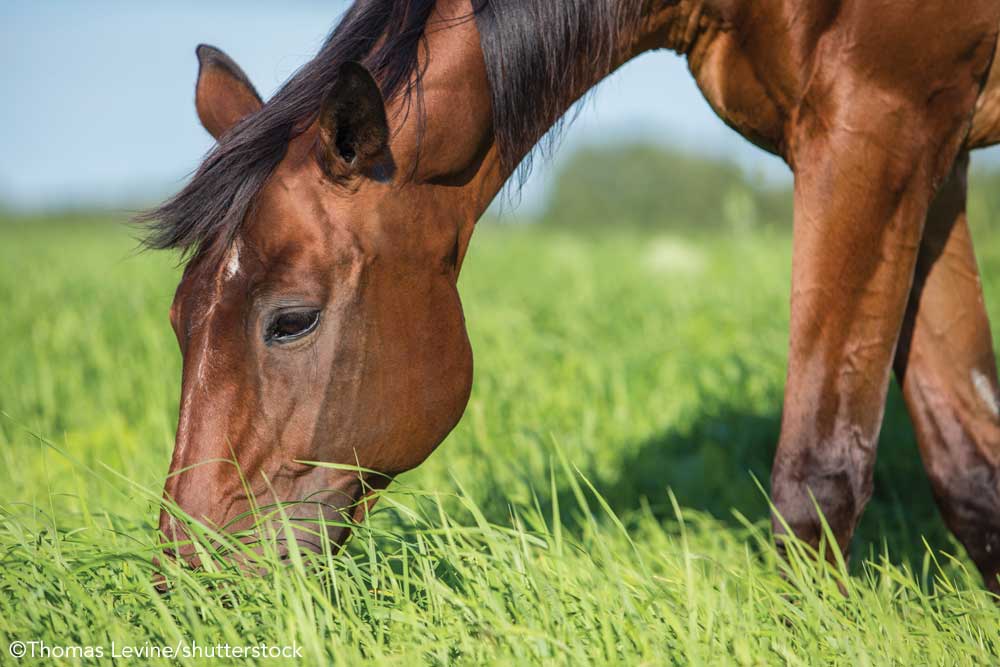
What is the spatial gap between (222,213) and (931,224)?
6.04ft

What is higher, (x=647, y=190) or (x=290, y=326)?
(x=290, y=326)

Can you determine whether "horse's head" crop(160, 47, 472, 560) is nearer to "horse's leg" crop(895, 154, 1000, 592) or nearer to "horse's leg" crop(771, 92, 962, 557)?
"horse's leg" crop(771, 92, 962, 557)

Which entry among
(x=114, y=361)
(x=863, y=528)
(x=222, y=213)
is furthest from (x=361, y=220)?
(x=114, y=361)

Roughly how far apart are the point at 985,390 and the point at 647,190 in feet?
58.9

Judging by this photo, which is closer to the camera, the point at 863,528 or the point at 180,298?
the point at 180,298

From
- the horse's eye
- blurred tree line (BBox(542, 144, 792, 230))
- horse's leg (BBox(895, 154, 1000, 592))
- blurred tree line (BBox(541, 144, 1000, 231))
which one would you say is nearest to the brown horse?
the horse's eye

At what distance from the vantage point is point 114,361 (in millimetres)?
4828

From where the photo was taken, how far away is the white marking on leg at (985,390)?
2.38 metres

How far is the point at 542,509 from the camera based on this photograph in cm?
310

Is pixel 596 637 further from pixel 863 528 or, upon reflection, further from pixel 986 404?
pixel 863 528

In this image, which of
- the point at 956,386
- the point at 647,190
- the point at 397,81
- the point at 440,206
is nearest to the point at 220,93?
the point at 397,81

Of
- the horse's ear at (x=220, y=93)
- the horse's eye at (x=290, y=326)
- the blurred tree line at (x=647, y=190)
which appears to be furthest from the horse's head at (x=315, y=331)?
the blurred tree line at (x=647, y=190)

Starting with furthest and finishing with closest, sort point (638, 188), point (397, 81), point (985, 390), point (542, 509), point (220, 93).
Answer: point (638, 188)
point (542, 509)
point (985, 390)
point (220, 93)
point (397, 81)

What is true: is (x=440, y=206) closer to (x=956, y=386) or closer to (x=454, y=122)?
(x=454, y=122)
